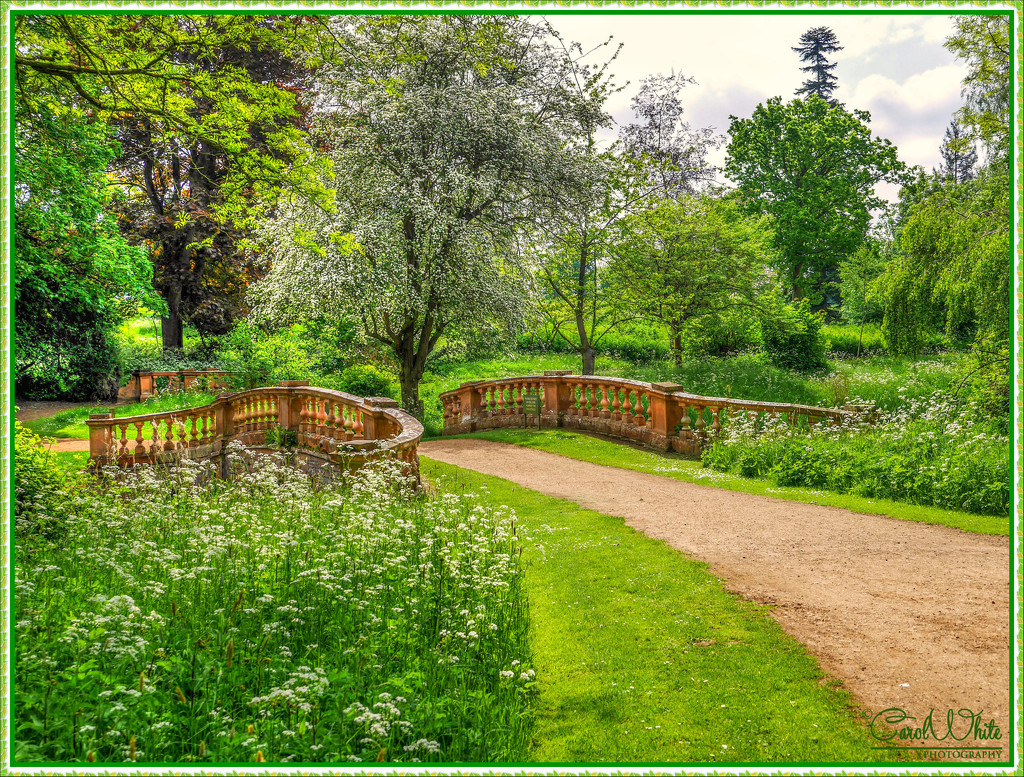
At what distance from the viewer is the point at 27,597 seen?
4.52m

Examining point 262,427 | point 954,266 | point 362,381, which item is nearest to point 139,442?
point 262,427

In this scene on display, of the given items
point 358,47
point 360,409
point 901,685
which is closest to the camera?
point 901,685

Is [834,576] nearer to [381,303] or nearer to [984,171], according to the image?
[984,171]

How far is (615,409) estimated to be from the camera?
16047mm

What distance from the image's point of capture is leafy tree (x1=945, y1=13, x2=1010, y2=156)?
16.7 ft

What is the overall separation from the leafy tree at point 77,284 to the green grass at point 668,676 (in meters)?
11.5

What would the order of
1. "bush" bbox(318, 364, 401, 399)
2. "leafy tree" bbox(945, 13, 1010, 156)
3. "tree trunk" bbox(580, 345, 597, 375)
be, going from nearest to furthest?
1. "leafy tree" bbox(945, 13, 1010, 156)
2. "bush" bbox(318, 364, 401, 399)
3. "tree trunk" bbox(580, 345, 597, 375)

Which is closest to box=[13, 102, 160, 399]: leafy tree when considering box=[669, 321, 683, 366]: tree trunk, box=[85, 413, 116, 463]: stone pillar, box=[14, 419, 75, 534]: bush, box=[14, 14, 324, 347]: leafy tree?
box=[85, 413, 116, 463]: stone pillar

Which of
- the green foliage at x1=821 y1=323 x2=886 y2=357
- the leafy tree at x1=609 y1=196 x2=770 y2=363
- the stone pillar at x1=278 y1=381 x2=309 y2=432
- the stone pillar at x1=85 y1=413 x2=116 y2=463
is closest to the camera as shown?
the stone pillar at x1=85 y1=413 x2=116 y2=463

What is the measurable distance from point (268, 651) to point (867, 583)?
512cm

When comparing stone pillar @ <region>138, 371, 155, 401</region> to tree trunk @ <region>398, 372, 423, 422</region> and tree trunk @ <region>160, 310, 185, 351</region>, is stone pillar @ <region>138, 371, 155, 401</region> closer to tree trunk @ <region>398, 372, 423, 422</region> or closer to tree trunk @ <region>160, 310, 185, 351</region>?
tree trunk @ <region>160, 310, 185, 351</region>

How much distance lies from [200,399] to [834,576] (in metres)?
19.2

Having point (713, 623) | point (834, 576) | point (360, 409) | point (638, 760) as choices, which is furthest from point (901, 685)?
point (360, 409)

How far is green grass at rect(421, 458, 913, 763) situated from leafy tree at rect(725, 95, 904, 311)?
25.2 meters
